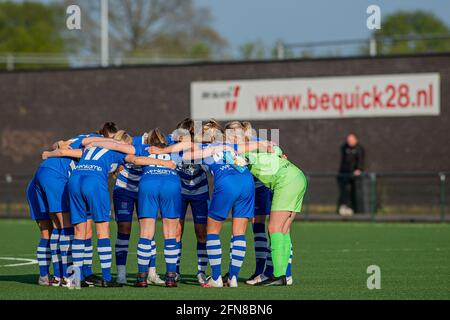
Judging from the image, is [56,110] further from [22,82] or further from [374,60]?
[374,60]

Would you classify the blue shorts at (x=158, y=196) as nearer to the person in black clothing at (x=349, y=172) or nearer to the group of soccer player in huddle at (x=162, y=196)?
the group of soccer player in huddle at (x=162, y=196)

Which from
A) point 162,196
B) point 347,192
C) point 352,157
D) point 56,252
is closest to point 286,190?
point 162,196

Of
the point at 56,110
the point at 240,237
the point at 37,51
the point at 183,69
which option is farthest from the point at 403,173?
the point at 37,51

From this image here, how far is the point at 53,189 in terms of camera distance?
1337cm

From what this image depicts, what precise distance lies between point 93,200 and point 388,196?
59.9ft

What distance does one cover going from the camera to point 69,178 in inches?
516

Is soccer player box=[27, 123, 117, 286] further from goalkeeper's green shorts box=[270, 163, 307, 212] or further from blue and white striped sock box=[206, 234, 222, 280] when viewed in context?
goalkeeper's green shorts box=[270, 163, 307, 212]

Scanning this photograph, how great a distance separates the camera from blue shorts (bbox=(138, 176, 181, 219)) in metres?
12.9

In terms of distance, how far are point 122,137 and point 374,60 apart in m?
19.6

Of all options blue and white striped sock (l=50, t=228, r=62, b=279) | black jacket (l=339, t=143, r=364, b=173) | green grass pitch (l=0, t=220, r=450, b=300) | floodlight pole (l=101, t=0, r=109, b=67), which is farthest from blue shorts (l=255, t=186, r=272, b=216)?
floodlight pole (l=101, t=0, r=109, b=67)

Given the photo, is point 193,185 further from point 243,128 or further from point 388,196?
point 388,196

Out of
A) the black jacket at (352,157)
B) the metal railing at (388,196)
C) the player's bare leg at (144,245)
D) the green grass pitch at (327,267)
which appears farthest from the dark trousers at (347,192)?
the player's bare leg at (144,245)

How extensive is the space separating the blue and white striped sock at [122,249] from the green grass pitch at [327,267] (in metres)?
0.55

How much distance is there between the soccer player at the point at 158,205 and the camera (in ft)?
42.2
